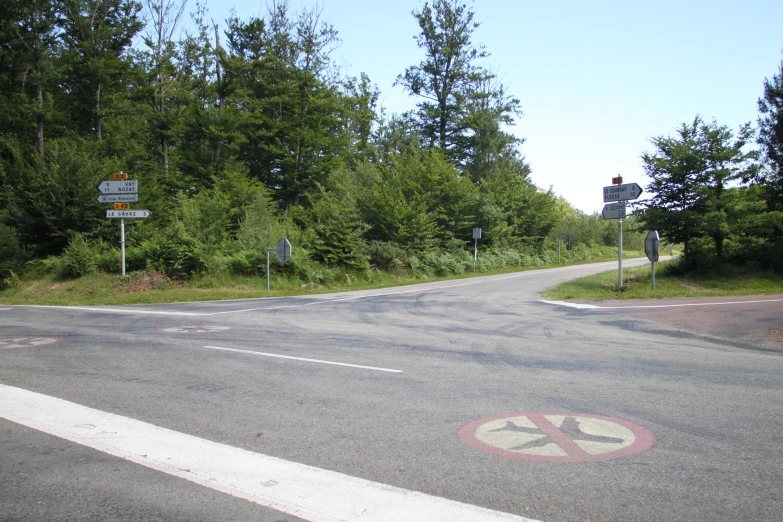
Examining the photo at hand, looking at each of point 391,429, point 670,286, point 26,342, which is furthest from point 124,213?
point 670,286

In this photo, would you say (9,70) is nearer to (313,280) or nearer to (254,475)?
(313,280)

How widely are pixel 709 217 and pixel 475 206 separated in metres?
19.6

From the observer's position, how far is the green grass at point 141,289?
18656 millimetres

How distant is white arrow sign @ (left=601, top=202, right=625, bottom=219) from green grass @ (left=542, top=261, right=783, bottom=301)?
2552 millimetres

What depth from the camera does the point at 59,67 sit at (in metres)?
32.8

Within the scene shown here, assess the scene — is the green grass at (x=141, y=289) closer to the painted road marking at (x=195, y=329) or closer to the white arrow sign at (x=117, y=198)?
the white arrow sign at (x=117, y=198)

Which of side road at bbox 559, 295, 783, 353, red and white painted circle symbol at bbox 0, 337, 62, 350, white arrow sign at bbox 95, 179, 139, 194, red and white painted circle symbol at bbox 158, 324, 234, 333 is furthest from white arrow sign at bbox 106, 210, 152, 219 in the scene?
side road at bbox 559, 295, 783, 353

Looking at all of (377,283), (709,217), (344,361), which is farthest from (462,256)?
(344,361)

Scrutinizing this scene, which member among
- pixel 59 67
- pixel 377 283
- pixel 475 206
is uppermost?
pixel 59 67

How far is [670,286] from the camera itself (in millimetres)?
20156

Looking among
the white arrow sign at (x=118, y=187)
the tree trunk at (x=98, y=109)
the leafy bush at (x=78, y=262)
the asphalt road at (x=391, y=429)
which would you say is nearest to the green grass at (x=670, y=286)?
the asphalt road at (x=391, y=429)

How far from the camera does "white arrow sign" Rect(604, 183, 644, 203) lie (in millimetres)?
17720

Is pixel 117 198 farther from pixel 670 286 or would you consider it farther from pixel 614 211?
pixel 670 286

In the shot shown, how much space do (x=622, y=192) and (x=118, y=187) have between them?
17.5 metres
